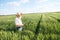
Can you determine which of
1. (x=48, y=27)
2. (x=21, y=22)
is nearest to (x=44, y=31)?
(x=48, y=27)

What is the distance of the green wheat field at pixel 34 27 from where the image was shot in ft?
15.9

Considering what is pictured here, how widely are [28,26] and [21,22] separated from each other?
0.74 feet

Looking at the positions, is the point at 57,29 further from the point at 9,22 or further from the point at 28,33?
the point at 9,22

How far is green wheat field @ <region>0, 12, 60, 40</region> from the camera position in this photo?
191 inches

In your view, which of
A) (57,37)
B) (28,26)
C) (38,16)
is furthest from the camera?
(38,16)

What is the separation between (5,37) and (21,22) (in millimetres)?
406

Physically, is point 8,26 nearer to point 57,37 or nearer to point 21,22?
point 21,22

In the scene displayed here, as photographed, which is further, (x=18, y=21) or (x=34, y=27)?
(x=34, y=27)

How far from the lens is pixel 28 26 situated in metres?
5.16

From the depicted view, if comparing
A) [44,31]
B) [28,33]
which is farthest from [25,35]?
[44,31]

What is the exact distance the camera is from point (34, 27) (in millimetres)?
5164

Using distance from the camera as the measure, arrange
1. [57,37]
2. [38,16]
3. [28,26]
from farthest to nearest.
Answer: [38,16] < [28,26] < [57,37]

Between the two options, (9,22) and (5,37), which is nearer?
(5,37)

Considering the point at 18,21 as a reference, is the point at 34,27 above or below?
below
